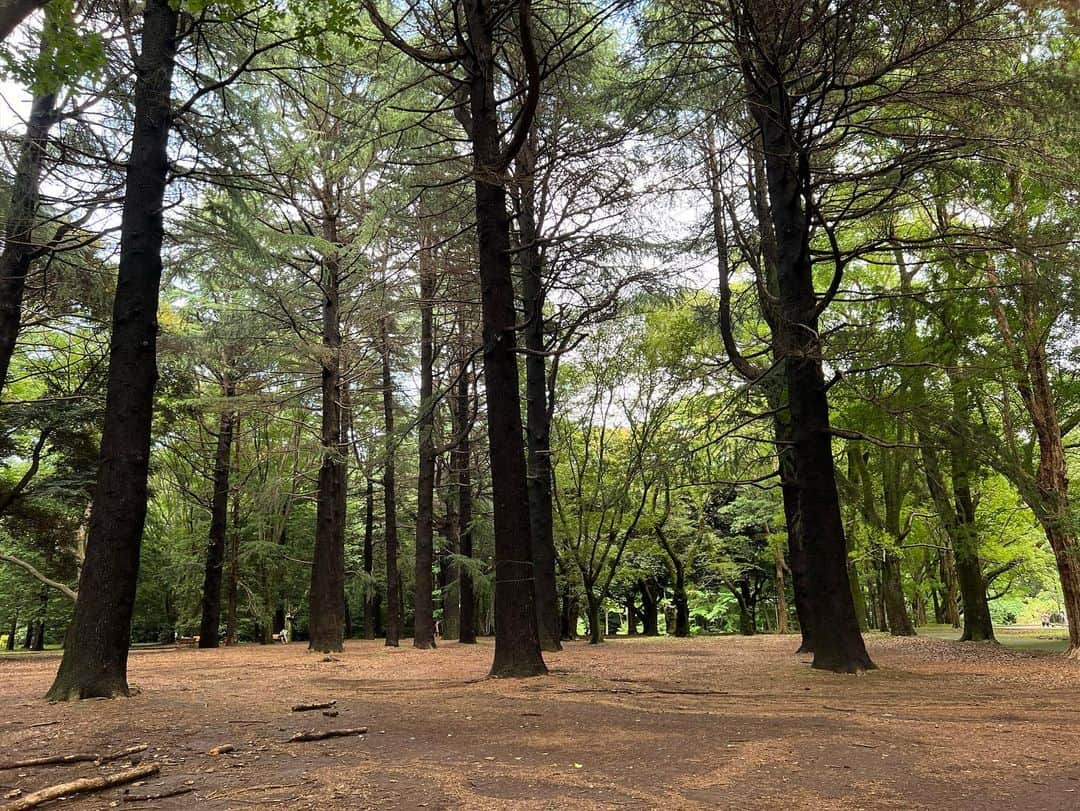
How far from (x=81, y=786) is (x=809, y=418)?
25.0 ft

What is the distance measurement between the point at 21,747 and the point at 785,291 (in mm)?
8545

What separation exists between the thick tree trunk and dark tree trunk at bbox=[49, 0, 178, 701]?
4.02ft

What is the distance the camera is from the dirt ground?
9.87ft

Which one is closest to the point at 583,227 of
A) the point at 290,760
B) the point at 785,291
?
the point at 785,291

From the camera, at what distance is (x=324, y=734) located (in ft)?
14.1

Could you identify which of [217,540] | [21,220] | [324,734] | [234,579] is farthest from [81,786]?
[234,579]

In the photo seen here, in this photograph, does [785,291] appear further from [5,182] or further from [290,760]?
[5,182]

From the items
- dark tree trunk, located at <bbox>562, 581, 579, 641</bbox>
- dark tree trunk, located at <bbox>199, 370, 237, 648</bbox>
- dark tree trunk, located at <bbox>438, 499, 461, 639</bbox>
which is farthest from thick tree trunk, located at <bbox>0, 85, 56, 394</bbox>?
dark tree trunk, located at <bbox>562, 581, 579, 641</bbox>

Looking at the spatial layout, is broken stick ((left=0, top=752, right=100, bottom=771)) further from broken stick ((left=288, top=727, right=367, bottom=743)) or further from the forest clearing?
broken stick ((left=288, top=727, right=367, bottom=743))

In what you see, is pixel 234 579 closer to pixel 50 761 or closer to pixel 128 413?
pixel 128 413

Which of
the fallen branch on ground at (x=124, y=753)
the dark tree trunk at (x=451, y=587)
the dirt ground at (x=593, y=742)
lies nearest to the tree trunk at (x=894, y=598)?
the dirt ground at (x=593, y=742)

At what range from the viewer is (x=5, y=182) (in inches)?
328

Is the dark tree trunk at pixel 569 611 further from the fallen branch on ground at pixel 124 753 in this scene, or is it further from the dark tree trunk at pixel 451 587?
the fallen branch on ground at pixel 124 753

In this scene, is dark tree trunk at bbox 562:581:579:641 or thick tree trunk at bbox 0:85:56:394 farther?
dark tree trunk at bbox 562:581:579:641
